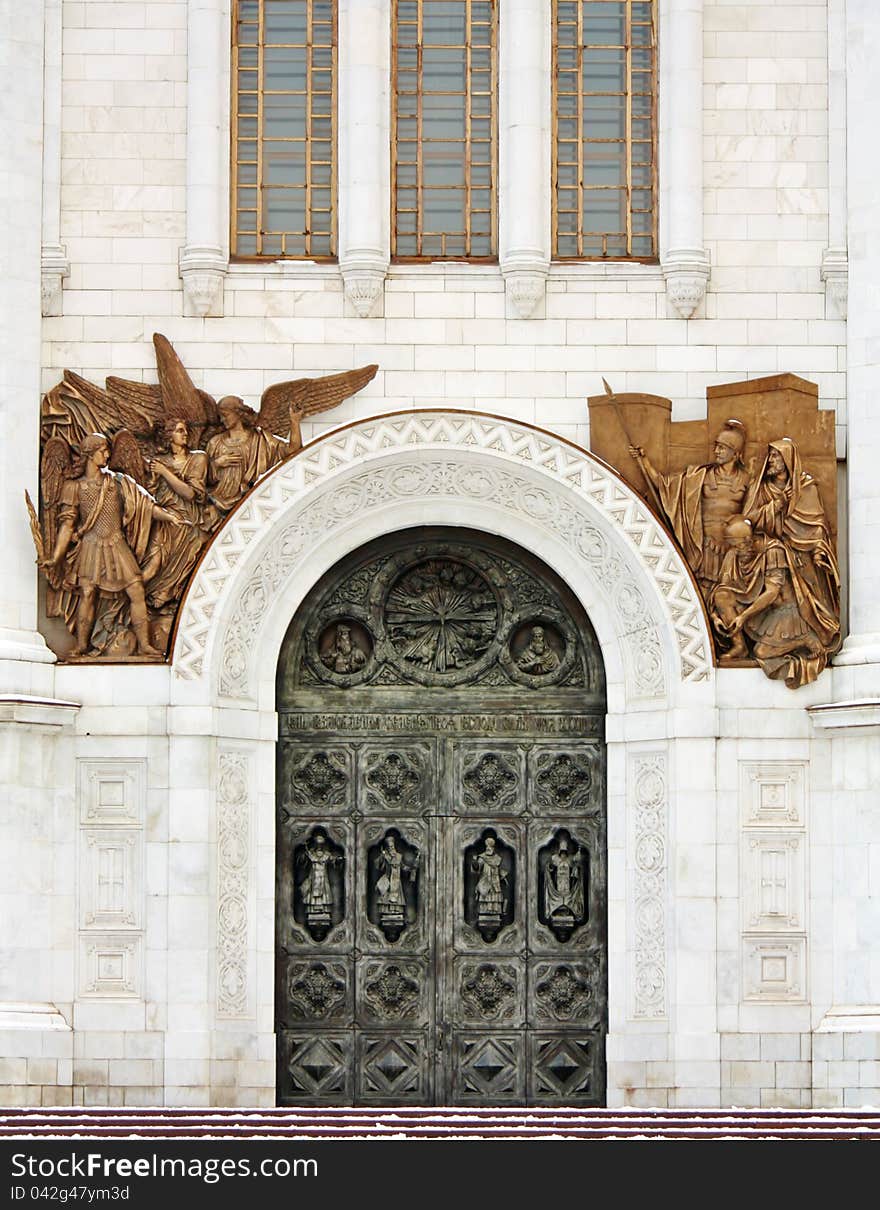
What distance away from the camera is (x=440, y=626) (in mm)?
25500

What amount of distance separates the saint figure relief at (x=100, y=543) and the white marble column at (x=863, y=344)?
5735mm

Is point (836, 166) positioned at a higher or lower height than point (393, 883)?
higher

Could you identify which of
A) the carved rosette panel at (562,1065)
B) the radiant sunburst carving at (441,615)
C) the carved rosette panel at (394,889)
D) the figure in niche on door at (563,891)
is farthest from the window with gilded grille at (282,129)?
the carved rosette panel at (562,1065)

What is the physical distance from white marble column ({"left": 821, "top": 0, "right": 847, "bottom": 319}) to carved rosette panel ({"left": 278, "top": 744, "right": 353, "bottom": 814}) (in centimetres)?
573

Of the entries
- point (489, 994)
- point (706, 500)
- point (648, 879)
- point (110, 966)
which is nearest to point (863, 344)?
point (706, 500)

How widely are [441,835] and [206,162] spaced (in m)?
→ 6.13

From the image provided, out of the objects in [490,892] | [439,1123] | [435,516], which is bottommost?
[439,1123]

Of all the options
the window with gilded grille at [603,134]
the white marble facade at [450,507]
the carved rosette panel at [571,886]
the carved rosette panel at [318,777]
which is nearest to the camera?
the white marble facade at [450,507]

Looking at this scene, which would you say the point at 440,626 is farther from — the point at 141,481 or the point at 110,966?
the point at 110,966

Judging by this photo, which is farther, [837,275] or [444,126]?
[444,126]

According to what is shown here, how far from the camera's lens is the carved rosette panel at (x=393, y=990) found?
82.2 ft

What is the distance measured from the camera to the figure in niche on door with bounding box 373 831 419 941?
25.1 meters

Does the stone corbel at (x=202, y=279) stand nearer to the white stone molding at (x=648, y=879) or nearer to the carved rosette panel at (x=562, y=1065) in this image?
the white stone molding at (x=648, y=879)
